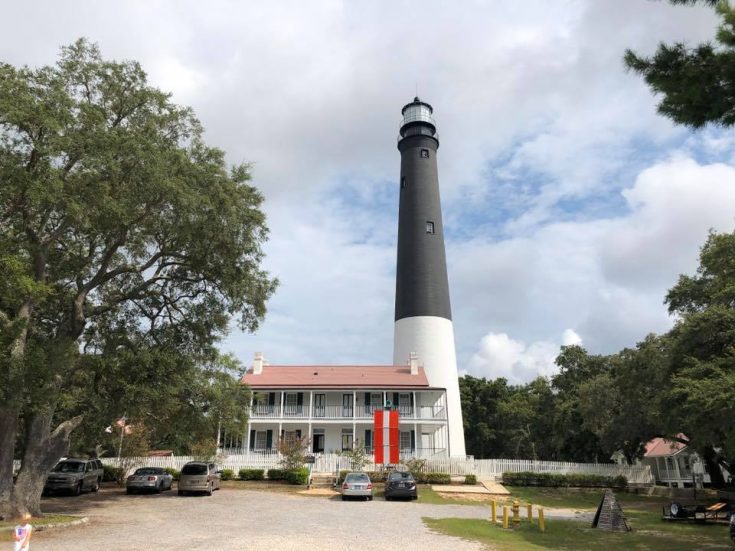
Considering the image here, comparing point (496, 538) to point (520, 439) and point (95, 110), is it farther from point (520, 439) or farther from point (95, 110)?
point (520, 439)

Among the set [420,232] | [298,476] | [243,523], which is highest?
[420,232]

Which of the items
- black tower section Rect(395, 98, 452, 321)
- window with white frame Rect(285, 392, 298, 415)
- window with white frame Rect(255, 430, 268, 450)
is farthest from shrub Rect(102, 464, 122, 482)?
black tower section Rect(395, 98, 452, 321)

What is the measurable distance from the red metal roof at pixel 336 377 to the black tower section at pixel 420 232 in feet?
13.4

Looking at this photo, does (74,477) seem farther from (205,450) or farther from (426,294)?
(426,294)

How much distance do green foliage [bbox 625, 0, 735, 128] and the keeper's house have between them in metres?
31.6

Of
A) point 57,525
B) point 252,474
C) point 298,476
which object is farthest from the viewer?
point 252,474

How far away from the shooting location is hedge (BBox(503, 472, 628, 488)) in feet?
107

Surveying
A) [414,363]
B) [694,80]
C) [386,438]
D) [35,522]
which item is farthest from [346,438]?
[694,80]

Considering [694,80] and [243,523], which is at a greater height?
[694,80]

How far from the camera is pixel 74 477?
25.2m

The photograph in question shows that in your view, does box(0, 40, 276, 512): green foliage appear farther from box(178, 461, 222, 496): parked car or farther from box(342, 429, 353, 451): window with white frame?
box(342, 429, 353, 451): window with white frame

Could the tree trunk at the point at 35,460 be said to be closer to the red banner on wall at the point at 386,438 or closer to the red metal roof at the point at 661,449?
the red banner on wall at the point at 386,438

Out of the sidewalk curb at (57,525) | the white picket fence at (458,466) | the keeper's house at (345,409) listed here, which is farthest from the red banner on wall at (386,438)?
the sidewalk curb at (57,525)

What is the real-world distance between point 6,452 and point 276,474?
16.5 metres
